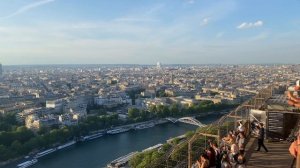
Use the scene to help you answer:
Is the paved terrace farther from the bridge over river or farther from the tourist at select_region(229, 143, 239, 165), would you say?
the bridge over river

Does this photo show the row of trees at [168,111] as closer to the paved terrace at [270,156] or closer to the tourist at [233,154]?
the paved terrace at [270,156]

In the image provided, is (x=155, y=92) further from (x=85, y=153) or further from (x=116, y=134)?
(x=85, y=153)

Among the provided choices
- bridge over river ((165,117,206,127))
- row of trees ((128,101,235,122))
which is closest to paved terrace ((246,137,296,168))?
bridge over river ((165,117,206,127))

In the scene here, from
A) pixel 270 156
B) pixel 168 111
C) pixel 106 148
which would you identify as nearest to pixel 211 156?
pixel 270 156

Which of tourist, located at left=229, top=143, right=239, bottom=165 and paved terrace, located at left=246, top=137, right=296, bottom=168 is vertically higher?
tourist, located at left=229, top=143, right=239, bottom=165

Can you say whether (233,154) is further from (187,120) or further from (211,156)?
(187,120)

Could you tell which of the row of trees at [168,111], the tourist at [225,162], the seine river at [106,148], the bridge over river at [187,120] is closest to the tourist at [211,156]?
the tourist at [225,162]
